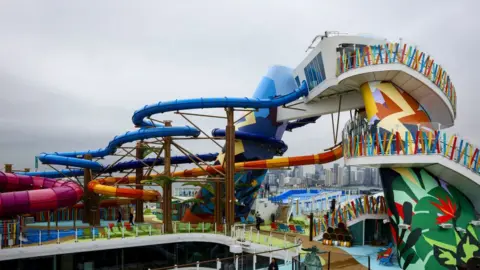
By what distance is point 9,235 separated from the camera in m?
21.4

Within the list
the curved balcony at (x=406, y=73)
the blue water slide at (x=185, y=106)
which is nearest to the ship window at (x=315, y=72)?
the blue water slide at (x=185, y=106)

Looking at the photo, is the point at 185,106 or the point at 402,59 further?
the point at 185,106

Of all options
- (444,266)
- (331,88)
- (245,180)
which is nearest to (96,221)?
(245,180)

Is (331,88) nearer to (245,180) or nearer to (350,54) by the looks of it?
(350,54)

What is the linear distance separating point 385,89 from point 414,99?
193cm

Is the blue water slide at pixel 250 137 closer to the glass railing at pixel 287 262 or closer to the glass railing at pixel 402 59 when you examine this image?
the glass railing at pixel 402 59

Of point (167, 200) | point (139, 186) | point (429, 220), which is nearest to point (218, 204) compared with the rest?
point (167, 200)

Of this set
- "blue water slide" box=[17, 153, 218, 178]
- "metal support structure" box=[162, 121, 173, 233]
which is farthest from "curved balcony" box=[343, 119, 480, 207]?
"blue water slide" box=[17, 153, 218, 178]

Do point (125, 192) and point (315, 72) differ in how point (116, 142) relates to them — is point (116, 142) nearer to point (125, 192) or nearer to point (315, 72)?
point (125, 192)

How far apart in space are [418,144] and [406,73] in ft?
14.9

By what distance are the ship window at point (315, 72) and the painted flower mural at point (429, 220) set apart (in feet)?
29.6

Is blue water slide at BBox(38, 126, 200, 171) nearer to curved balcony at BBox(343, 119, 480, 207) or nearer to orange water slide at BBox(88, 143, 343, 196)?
orange water slide at BBox(88, 143, 343, 196)

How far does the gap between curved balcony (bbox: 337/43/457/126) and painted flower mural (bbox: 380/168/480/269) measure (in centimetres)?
511

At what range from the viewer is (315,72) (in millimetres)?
27703
